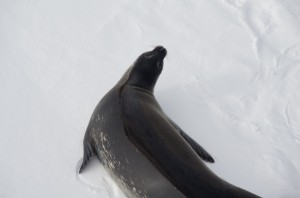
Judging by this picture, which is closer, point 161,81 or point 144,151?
point 144,151

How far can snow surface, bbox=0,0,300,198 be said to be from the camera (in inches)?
168

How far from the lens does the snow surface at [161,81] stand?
4.27 metres

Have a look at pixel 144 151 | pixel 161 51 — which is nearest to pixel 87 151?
pixel 144 151

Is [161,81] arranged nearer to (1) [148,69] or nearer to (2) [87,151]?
(1) [148,69]

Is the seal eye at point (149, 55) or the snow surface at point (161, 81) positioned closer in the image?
the snow surface at point (161, 81)

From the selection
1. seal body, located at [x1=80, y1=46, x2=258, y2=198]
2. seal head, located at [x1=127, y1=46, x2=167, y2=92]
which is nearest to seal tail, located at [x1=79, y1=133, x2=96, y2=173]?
seal body, located at [x1=80, y1=46, x2=258, y2=198]

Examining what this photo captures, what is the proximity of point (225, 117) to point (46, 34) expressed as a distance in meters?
2.47

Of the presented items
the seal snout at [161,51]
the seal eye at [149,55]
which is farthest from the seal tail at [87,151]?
the seal snout at [161,51]

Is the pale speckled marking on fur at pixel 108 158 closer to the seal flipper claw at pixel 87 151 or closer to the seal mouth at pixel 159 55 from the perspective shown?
the seal flipper claw at pixel 87 151

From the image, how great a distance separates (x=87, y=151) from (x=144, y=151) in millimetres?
913

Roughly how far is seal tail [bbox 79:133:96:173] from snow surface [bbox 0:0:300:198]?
0.29ft

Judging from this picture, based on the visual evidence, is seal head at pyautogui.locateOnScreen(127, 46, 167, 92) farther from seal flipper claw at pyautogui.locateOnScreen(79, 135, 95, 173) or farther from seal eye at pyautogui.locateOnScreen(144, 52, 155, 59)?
seal flipper claw at pyautogui.locateOnScreen(79, 135, 95, 173)

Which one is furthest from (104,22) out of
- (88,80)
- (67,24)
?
(88,80)

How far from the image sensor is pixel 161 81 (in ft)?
16.8
